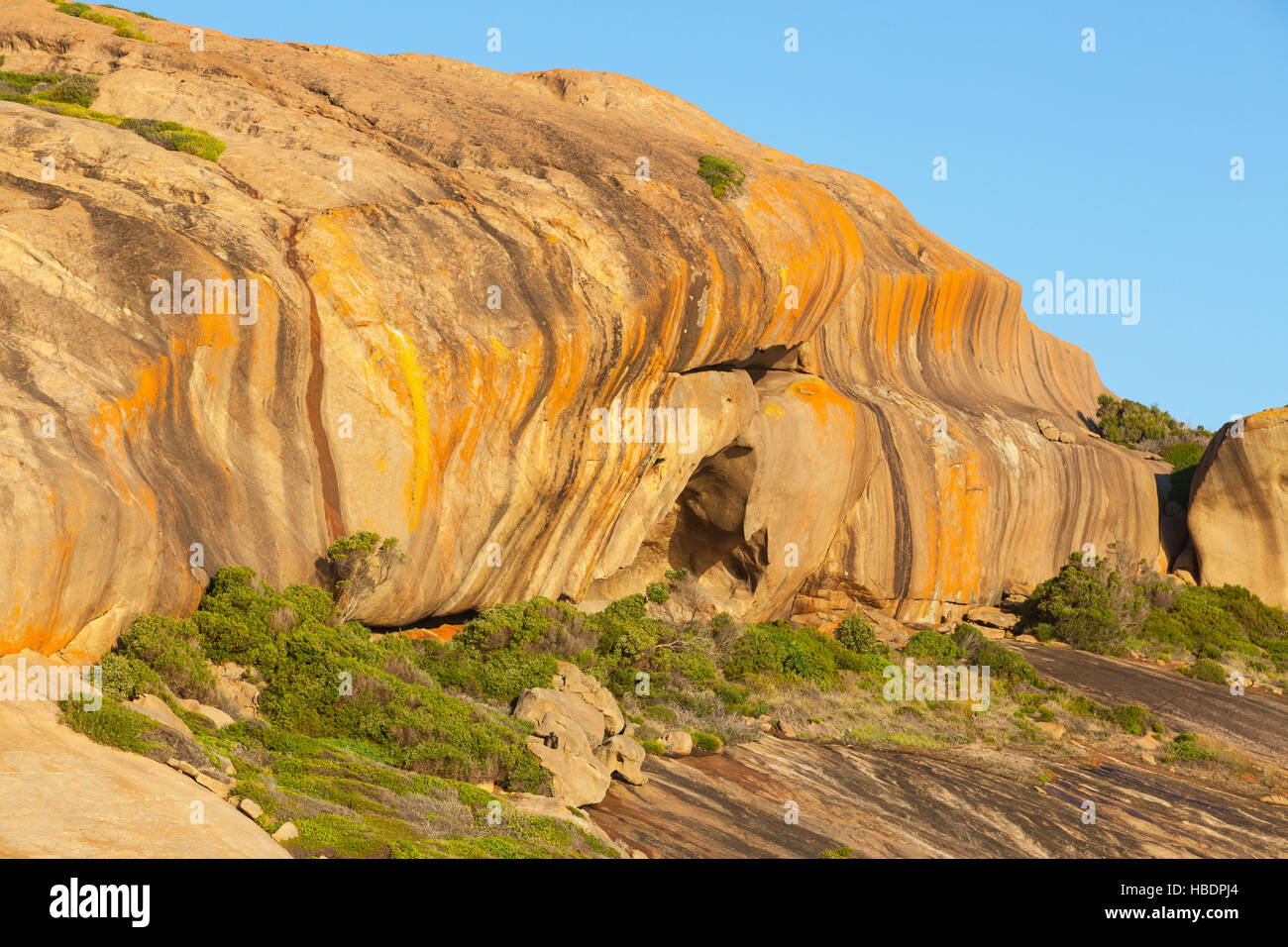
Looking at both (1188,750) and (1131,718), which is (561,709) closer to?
(1188,750)

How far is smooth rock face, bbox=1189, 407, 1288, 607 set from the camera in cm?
4519

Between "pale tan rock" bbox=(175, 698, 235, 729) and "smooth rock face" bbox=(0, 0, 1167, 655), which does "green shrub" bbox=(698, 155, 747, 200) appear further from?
"pale tan rock" bbox=(175, 698, 235, 729)

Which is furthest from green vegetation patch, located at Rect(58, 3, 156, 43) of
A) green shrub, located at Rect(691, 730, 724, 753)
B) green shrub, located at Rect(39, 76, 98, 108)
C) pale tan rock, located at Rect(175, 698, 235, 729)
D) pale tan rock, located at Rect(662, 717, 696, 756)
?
green shrub, located at Rect(691, 730, 724, 753)

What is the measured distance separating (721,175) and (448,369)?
12789 mm

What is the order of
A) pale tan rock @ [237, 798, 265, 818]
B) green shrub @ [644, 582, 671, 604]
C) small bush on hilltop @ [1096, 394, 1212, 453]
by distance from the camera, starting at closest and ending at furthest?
1. pale tan rock @ [237, 798, 265, 818]
2. green shrub @ [644, 582, 671, 604]
3. small bush on hilltop @ [1096, 394, 1212, 453]

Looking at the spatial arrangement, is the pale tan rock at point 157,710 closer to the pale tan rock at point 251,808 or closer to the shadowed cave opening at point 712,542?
the pale tan rock at point 251,808

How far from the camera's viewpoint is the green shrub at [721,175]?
3234cm

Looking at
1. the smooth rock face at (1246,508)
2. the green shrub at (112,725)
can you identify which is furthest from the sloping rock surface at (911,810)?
the smooth rock face at (1246,508)

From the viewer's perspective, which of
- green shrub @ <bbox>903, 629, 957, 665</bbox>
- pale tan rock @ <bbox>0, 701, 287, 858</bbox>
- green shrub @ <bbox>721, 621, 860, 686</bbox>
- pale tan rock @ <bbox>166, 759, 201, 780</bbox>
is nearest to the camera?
pale tan rock @ <bbox>0, 701, 287, 858</bbox>

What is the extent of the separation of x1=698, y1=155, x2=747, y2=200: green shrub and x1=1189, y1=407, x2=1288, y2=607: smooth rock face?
2541cm

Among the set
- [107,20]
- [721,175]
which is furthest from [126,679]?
[107,20]

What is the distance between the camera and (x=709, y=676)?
28.3m

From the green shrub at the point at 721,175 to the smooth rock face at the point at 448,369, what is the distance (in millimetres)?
630
